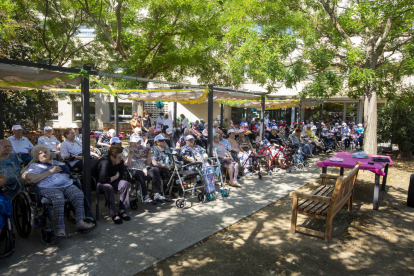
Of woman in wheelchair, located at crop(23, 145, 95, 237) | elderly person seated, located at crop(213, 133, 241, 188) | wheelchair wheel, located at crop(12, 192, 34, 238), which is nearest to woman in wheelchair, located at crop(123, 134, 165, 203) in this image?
woman in wheelchair, located at crop(23, 145, 95, 237)

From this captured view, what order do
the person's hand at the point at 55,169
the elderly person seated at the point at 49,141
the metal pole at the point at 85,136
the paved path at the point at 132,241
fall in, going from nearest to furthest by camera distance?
the paved path at the point at 132,241 → the person's hand at the point at 55,169 → the metal pole at the point at 85,136 → the elderly person seated at the point at 49,141

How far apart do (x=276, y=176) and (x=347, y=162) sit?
2.40 metres

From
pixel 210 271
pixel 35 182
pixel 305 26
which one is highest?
pixel 305 26

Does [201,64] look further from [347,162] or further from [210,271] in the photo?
[210,271]

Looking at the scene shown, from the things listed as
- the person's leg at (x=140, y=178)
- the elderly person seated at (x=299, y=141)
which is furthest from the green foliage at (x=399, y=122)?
the person's leg at (x=140, y=178)

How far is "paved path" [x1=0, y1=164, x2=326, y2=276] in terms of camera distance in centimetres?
331

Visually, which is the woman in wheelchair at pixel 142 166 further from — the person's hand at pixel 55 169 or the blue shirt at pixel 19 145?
the blue shirt at pixel 19 145

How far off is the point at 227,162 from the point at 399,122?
8685mm

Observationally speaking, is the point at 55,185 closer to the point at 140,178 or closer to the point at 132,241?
the point at 132,241

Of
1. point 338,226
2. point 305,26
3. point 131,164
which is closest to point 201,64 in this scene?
point 305,26

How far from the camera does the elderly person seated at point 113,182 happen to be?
458cm

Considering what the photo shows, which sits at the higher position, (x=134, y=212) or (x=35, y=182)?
(x=35, y=182)

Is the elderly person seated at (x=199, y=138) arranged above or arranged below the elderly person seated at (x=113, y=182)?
above

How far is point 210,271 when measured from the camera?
333cm
